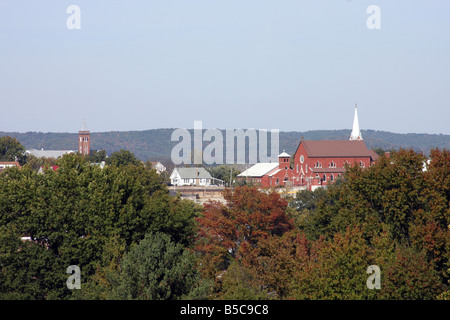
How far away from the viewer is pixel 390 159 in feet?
129

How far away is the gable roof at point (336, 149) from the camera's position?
128 meters

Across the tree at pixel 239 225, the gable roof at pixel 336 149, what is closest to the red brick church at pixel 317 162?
the gable roof at pixel 336 149

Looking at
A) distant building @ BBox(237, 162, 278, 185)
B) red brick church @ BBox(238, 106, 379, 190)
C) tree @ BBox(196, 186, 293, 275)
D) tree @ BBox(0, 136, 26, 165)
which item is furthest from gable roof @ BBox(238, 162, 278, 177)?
tree @ BBox(196, 186, 293, 275)

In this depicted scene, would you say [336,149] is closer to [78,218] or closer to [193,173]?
[193,173]

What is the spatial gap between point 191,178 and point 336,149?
28908 mm

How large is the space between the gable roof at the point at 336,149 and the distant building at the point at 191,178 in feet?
66.7

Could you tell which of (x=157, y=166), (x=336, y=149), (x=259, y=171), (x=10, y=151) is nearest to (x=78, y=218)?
(x=336, y=149)

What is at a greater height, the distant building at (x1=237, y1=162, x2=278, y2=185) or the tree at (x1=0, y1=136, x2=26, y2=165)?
the tree at (x1=0, y1=136, x2=26, y2=165)

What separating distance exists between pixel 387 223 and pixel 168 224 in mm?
11554

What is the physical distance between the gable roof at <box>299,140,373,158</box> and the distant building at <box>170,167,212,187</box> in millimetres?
20323

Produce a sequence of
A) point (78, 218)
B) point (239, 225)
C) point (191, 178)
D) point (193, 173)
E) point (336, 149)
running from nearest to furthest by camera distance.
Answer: point (78, 218) → point (239, 225) → point (336, 149) → point (191, 178) → point (193, 173)

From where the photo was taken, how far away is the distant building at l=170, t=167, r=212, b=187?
5349 inches

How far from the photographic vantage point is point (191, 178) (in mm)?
137750

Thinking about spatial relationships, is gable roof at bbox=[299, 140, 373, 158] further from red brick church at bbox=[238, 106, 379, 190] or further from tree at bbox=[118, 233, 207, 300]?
tree at bbox=[118, 233, 207, 300]
